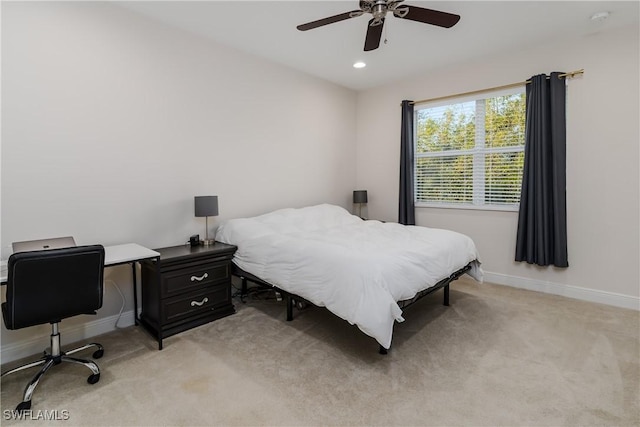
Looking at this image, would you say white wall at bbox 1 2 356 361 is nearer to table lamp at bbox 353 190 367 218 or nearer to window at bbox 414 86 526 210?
table lamp at bbox 353 190 367 218

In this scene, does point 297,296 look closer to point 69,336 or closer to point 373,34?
point 69,336

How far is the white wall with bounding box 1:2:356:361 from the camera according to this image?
7.48 ft

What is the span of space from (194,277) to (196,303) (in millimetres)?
240

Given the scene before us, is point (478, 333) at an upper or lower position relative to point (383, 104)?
lower

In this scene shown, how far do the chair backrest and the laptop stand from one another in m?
0.48

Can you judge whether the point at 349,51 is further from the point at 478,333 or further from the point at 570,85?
the point at 478,333

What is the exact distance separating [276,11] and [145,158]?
5.79 feet

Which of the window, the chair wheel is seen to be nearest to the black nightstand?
the chair wheel

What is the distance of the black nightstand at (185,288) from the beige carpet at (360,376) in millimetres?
120

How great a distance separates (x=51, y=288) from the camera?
180 cm

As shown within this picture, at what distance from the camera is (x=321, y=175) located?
4699mm

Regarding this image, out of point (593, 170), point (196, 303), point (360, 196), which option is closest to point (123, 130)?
point (196, 303)

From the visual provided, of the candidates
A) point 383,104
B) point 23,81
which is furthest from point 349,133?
point 23,81

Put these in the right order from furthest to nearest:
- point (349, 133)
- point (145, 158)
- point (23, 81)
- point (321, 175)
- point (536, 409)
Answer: point (349, 133), point (321, 175), point (145, 158), point (23, 81), point (536, 409)
